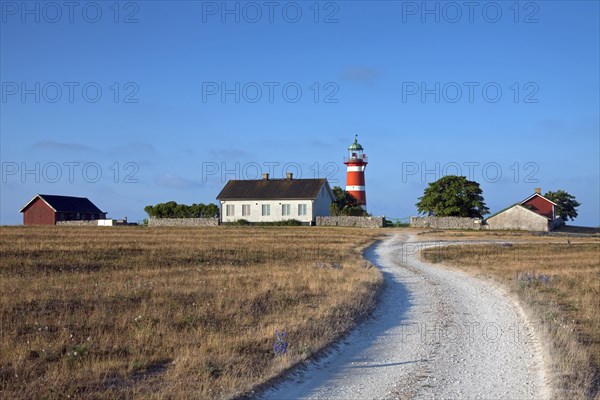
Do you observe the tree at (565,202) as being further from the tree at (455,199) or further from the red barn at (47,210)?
the red barn at (47,210)

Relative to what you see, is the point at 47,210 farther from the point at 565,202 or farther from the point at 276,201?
the point at 565,202

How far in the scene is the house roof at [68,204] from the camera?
8600 centimetres

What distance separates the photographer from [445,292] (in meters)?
19.8

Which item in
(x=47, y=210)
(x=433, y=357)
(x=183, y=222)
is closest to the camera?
(x=433, y=357)

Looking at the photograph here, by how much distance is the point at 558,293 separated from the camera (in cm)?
2003

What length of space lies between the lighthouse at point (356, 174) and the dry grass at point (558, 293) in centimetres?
4076

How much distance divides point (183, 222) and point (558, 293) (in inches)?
2431

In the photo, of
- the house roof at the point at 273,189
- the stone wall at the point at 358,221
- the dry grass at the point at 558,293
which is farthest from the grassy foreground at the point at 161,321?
the house roof at the point at 273,189

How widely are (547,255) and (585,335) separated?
951 inches

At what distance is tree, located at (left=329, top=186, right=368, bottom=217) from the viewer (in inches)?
3055

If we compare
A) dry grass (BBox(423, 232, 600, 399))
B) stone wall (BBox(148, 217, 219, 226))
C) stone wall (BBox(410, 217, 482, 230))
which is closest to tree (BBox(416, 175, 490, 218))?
stone wall (BBox(410, 217, 482, 230))

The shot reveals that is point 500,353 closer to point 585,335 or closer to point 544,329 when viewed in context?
point 544,329

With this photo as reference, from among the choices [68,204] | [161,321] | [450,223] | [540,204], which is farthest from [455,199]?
[161,321]

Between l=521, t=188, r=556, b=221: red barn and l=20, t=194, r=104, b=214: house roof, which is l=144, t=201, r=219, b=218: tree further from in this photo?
l=521, t=188, r=556, b=221: red barn
